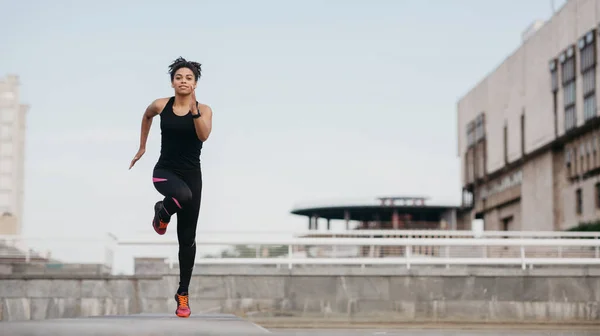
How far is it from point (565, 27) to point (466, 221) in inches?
1125

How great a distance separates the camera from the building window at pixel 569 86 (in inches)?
1932

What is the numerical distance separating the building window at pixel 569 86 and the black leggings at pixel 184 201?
4341 centimetres

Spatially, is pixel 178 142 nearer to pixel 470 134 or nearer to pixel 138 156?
pixel 138 156

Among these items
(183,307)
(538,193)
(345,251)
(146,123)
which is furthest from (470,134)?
(146,123)

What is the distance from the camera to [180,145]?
744 cm

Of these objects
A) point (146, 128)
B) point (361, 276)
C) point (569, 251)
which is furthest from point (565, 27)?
point (146, 128)

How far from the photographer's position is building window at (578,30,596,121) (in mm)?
46219

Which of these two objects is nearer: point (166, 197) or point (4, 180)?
point (166, 197)

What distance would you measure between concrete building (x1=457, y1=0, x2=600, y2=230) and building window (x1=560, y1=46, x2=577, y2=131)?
49 mm

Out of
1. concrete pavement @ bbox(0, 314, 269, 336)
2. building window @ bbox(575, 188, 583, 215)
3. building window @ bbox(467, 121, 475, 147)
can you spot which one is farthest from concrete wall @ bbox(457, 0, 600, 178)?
concrete pavement @ bbox(0, 314, 269, 336)

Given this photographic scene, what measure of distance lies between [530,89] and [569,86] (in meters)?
6.34

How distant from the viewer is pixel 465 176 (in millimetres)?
71500

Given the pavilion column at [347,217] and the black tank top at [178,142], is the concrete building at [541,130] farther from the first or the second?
the black tank top at [178,142]

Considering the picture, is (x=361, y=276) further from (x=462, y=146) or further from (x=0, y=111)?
(x=0, y=111)
